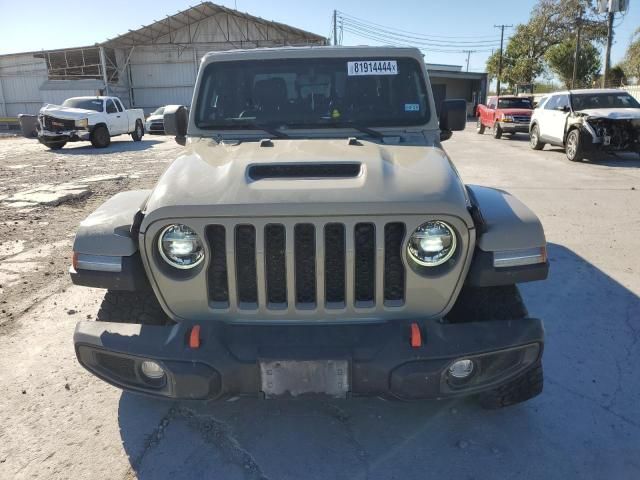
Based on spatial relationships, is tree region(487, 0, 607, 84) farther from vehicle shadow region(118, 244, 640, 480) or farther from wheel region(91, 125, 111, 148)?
vehicle shadow region(118, 244, 640, 480)

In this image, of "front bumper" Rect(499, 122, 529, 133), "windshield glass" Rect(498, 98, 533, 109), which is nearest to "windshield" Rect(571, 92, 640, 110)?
"front bumper" Rect(499, 122, 529, 133)

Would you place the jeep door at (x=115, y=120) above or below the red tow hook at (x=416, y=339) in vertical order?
above

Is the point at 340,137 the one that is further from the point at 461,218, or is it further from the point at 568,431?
the point at 568,431

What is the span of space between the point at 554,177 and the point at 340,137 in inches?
335

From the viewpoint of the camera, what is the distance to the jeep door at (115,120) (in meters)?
17.6

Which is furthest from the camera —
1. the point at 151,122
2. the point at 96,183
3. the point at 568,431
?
the point at 151,122

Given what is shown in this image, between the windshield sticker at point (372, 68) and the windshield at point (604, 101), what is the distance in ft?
37.2

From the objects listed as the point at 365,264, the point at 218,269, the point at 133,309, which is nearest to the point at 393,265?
the point at 365,264

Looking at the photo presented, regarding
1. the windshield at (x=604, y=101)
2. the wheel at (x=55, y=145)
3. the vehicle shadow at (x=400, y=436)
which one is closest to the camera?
the vehicle shadow at (x=400, y=436)

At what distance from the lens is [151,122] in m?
23.5

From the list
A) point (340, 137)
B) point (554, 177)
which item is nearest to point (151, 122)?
point (554, 177)

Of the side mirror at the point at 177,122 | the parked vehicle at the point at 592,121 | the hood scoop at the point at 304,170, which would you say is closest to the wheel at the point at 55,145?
the side mirror at the point at 177,122

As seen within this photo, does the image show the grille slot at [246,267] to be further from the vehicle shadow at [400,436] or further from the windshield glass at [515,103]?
the windshield glass at [515,103]

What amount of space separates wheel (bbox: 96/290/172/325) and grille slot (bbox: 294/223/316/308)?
2.48ft
